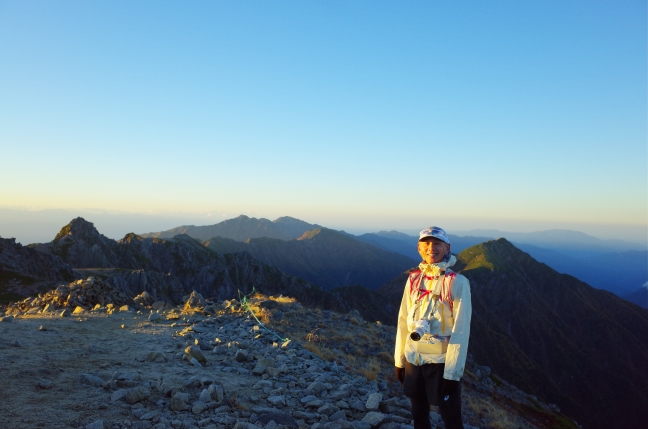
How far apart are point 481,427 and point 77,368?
11.3 meters

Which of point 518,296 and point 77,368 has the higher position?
point 77,368

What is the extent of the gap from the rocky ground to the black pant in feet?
6.19

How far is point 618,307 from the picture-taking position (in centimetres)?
17512

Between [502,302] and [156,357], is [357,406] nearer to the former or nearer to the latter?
[156,357]

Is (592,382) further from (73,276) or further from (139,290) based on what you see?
(73,276)

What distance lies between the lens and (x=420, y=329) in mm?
5539

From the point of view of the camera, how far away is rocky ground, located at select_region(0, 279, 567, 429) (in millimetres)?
6906

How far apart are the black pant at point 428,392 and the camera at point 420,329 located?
44 cm

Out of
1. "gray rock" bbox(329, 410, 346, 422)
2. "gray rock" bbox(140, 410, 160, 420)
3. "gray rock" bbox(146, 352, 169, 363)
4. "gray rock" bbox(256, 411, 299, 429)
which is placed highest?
"gray rock" bbox(140, 410, 160, 420)

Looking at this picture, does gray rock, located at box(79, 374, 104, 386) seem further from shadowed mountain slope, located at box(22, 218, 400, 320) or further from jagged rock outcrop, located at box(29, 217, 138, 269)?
jagged rock outcrop, located at box(29, 217, 138, 269)

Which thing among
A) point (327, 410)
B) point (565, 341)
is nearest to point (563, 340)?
point (565, 341)

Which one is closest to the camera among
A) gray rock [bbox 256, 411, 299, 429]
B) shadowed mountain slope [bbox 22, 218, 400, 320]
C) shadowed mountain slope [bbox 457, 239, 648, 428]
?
gray rock [bbox 256, 411, 299, 429]

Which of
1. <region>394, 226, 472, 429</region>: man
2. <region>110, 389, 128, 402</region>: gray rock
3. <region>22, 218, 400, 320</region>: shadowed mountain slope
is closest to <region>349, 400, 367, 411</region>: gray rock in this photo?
<region>394, 226, 472, 429</region>: man

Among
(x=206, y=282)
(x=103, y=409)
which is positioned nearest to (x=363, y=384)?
(x=103, y=409)
